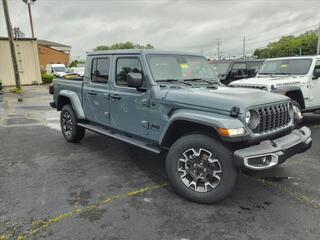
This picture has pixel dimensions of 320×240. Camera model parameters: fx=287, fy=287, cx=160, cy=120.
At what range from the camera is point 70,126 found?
247 inches

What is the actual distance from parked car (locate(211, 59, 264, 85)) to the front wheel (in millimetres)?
8110

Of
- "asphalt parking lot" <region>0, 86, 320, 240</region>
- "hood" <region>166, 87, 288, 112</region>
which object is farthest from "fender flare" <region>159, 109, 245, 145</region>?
"asphalt parking lot" <region>0, 86, 320, 240</region>

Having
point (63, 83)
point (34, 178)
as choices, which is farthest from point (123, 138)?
point (63, 83)

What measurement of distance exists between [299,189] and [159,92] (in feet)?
7.75

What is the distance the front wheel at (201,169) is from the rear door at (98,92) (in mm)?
1846

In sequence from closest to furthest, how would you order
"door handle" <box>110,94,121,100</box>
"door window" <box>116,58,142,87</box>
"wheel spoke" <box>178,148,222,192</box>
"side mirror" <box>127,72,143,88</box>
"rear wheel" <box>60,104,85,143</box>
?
"wheel spoke" <box>178,148,222,192</box> → "side mirror" <box>127,72,143,88</box> → "door window" <box>116,58,142,87</box> → "door handle" <box>110,94,121,100</box> → "rear wheel" <box>60,104,85,143</box>

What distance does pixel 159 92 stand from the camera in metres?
4.01

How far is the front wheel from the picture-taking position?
3332 mm

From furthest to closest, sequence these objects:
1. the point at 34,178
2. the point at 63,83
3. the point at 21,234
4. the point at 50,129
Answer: the point at 50,129 < the point at 63,83 < the point at 34,178 < the point at 21,234

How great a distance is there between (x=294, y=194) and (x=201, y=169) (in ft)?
4.44

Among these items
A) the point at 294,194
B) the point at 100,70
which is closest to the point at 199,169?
the point at 294,194

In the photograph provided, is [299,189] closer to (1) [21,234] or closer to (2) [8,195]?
(1) [21,234]

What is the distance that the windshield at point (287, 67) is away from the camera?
802 cm

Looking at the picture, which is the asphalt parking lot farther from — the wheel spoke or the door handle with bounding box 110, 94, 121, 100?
the door handle with bounding box 110, 94, 121, 100
